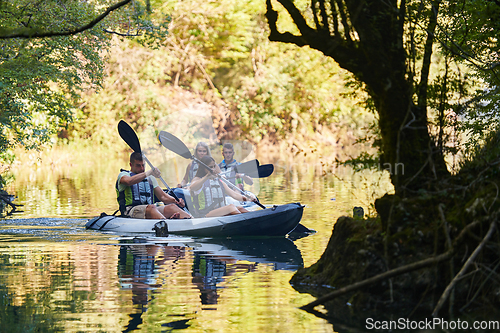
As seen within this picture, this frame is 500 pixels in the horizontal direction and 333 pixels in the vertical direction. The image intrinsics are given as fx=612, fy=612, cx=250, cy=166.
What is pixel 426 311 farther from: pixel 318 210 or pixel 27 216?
pixel 27 216

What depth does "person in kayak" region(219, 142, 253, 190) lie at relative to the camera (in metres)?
11.1

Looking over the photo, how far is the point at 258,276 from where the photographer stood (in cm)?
614

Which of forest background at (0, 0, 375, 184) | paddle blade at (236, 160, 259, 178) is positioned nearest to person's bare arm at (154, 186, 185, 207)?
paddle blade at (236, 160, 259, 178)

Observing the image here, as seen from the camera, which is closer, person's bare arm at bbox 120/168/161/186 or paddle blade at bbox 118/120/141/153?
person's bare arm at bbox 120/168/161/186

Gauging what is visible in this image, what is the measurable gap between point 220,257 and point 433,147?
324 centimetres

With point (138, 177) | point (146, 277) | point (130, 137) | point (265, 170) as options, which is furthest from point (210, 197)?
point (146, 277)

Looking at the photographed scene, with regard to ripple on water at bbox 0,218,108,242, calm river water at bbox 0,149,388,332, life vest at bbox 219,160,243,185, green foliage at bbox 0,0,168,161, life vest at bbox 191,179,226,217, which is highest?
green foliage at bbox 0,0,168,161

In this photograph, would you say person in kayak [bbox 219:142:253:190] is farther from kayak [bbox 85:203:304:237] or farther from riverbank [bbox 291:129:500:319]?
riverbank [bbox 291:129:500:319]

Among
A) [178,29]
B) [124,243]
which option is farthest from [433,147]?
[178,29]

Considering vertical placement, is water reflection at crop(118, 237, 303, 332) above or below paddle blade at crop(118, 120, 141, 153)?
below

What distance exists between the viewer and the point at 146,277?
20.1ft

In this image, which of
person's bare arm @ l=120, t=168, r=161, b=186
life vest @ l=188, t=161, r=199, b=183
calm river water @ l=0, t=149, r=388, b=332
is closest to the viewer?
calm river water @ l=0, t=149, r=388, b=332

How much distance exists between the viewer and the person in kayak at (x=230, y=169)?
11.1 metres

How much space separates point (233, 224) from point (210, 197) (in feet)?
3.08
